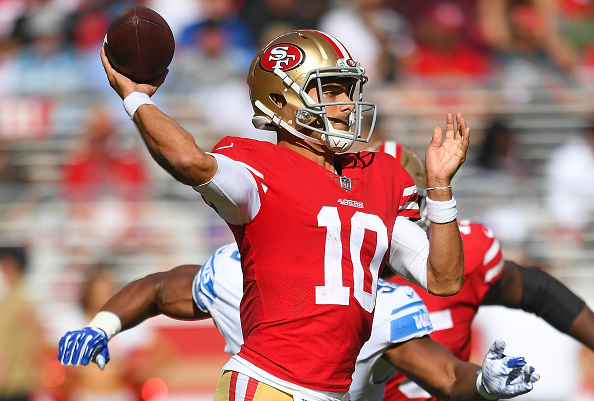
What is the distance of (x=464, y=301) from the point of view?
4074 millimetres

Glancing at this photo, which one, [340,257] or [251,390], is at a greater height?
[340,257]

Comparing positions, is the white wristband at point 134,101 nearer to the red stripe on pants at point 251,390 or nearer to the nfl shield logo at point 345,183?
the nfl shield logo at point 345,183

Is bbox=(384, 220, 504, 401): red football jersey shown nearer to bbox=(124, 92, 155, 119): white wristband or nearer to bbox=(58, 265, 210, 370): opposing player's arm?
bbox=(58, 265, 210, 370): opposing player's arm

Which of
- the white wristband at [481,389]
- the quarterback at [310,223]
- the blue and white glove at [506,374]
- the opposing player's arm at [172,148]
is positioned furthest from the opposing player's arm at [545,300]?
the opposing player's arm at [172,148]

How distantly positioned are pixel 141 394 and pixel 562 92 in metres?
5.61

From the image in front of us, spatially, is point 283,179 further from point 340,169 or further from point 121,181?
point 121,181

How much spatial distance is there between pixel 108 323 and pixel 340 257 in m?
1.27

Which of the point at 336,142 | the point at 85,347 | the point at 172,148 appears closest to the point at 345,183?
the point at 336,142

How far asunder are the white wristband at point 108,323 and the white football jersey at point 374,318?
35 centimetres

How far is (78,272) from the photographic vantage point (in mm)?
8266

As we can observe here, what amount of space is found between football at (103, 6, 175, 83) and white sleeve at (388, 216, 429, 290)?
959 mm

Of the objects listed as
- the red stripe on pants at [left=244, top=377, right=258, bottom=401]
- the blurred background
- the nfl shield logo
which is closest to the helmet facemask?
the nfl shield logo

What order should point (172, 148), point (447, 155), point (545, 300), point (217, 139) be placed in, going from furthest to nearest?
point (217, 139), point (545, 300), point (447, 155), point (172, 148)

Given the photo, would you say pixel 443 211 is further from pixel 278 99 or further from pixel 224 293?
pixel 224 293
